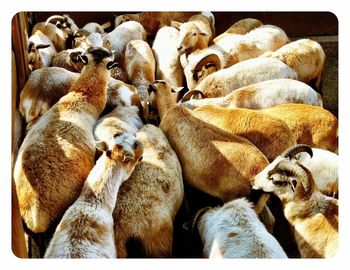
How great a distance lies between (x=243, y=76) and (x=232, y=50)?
1.07 meters

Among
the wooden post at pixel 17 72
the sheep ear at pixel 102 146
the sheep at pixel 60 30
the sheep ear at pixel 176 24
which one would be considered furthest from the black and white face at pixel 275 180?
the sheep at pixel 60 30

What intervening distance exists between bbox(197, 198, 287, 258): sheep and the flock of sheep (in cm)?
1

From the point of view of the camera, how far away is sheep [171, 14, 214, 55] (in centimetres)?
937

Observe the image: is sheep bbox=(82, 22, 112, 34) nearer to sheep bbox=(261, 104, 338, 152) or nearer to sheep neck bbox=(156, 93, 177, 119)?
sheep neck bbox=(156, 93, 177, 119)

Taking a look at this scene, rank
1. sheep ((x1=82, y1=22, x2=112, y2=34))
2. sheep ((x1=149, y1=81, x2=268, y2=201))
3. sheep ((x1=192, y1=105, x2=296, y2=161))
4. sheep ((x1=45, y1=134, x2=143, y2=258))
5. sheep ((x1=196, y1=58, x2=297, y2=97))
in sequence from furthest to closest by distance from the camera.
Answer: sheep ((x1=82, y1=22, x2=112, y2=34)), sheep ((x1=196, y1=58, x2=297, y2=97)), sheep ((x1=192, y1=105, x2=296, y2=161)), sheep ((x1=149, y1=81, x2=268, y2=201)), sheep ((x1=45, y1=134, x2=143, y2=258))

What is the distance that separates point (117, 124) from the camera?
6703 mm

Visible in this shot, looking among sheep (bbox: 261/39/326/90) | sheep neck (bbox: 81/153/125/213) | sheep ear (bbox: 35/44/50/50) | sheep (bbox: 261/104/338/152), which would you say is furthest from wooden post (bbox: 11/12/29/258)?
sheep (bbox: 261/39/326/90)

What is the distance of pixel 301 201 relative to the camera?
5.84 metres

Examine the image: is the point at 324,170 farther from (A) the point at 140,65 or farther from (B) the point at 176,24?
(B) the point at 176,24

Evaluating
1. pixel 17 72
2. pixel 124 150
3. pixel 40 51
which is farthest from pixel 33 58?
pixel 124 150

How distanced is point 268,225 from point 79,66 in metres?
3.75

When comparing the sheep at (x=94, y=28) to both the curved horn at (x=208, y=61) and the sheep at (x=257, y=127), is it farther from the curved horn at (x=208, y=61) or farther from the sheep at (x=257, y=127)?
the sheep at (x=257, y=127)

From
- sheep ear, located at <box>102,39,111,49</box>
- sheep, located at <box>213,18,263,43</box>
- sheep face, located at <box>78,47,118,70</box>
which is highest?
sheep face, located at <box>78,47,118,70</box>
